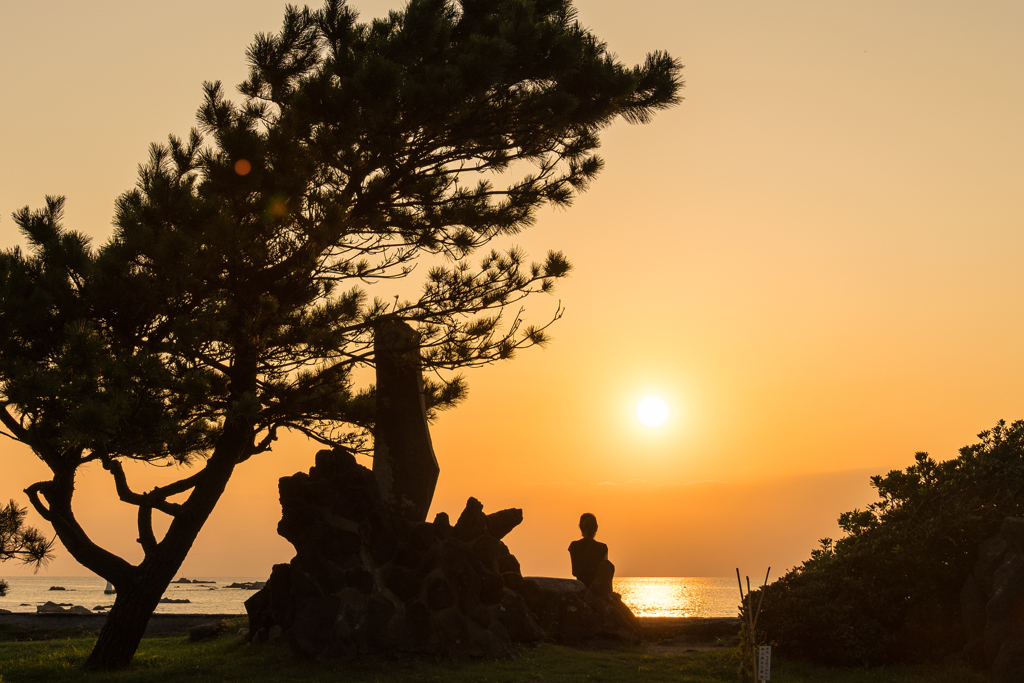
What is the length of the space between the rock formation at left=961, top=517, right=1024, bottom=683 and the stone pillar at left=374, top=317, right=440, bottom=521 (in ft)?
26.5

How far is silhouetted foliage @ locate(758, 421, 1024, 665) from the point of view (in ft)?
34.9

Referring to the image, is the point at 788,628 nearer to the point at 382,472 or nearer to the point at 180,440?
the point at 382,472

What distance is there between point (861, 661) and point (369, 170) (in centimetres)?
1029

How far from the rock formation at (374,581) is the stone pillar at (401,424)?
2.82 ft

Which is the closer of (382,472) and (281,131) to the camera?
(281,131)

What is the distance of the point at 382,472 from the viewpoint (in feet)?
39.3

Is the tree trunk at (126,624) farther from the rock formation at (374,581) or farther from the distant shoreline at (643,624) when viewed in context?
the distant shoreline at (643,624)

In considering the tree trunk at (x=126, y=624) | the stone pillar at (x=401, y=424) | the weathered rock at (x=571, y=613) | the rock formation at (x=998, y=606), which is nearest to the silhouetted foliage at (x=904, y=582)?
the rock formation at (x=998, y=606)

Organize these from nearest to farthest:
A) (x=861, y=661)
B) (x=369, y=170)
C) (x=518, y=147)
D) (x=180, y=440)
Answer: (x=180, y=440) < (x=861, y=661) < (x=369, y=170) < (x=518, y=147)

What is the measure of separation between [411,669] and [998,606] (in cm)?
763

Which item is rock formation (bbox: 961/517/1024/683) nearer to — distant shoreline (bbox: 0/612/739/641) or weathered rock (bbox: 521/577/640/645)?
distant shoreline (bbox: 0/612/739/641)

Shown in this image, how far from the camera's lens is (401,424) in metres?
12.3

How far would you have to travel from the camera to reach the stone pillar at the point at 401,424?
12.0m

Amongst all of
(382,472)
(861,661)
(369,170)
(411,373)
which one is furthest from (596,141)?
(861,661)
